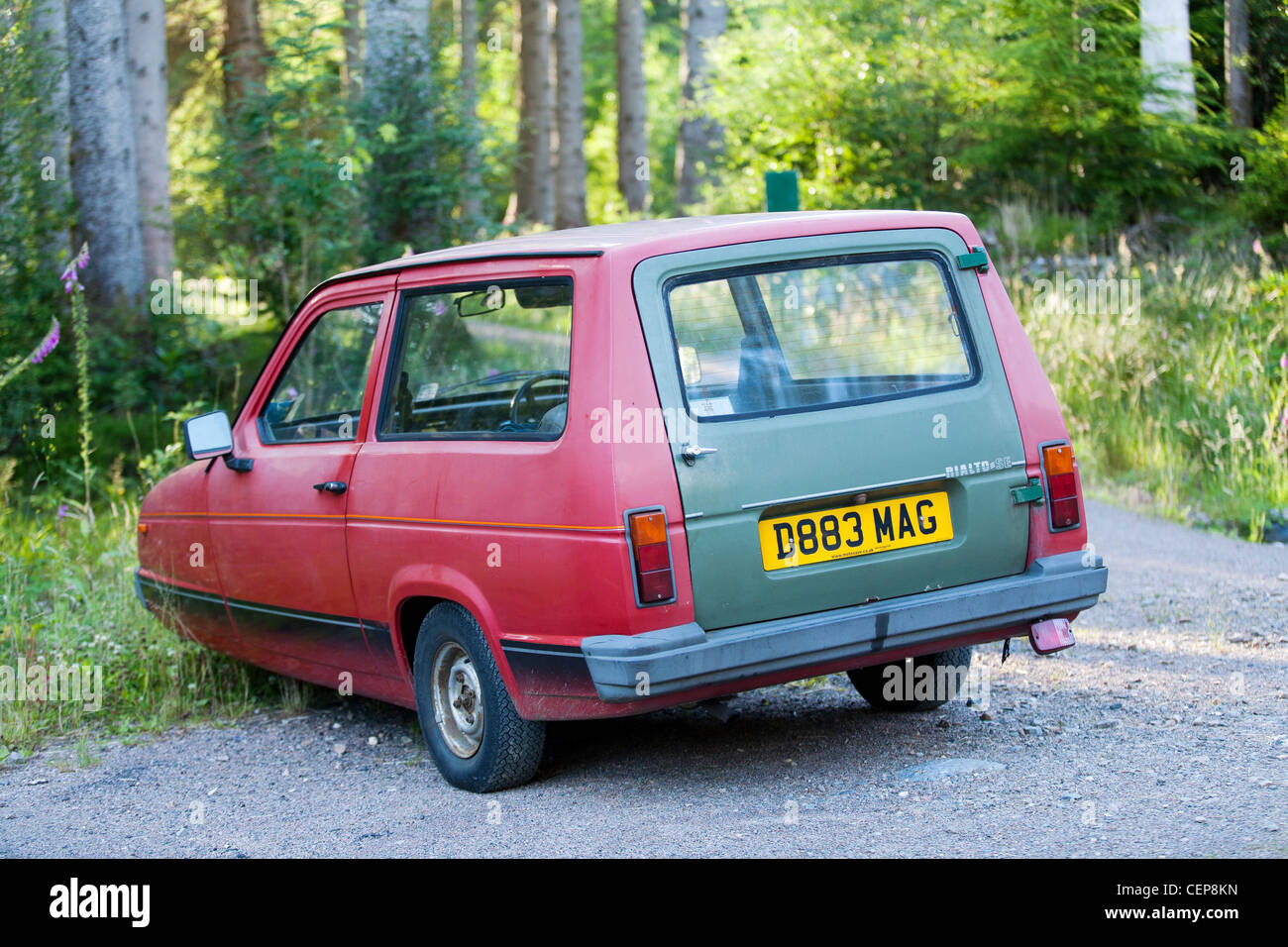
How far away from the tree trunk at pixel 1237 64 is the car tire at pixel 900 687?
866 centimetres

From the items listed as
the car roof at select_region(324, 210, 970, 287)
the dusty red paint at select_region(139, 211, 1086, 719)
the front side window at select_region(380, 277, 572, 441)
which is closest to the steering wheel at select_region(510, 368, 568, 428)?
the front side window at select_region(380, 277, 572, 441)

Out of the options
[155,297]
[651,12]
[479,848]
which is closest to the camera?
[479,848]

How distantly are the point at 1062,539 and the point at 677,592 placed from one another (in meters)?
1.43

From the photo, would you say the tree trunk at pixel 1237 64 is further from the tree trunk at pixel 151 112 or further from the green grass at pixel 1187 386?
the tree trunk at pixel 151 112

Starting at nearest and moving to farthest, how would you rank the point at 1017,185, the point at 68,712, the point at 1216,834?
the point at 1216,834 → the point at 68,712 → the point at 1017,185

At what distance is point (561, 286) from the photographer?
14.8 ft

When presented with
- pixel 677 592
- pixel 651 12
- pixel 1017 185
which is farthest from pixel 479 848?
pixel 651 12

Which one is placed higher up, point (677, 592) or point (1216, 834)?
point (677, 592)

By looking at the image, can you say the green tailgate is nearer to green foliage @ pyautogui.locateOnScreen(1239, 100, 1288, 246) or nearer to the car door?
the car door

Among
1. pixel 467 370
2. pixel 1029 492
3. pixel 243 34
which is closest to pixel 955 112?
pixel 243 34

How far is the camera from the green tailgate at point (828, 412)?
4.24 m

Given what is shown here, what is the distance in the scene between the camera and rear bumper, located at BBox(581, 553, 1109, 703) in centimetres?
410

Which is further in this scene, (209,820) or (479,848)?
(209,820)
